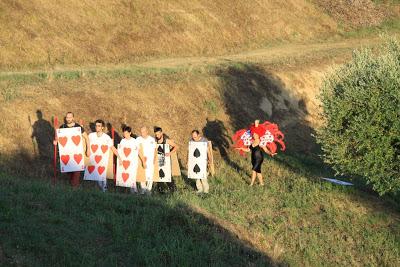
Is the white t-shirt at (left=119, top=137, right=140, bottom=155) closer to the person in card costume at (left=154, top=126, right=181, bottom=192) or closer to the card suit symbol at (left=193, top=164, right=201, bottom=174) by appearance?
the person in card costume at (left=154, top=126, right=181, bottom=192)

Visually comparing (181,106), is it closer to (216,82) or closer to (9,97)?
(216,82)

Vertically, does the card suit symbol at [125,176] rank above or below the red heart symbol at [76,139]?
below

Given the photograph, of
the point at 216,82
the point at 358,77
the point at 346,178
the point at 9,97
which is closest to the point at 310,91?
the point at 216,82

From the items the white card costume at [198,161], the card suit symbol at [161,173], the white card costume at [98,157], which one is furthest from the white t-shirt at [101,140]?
the white card costume at [198,161]

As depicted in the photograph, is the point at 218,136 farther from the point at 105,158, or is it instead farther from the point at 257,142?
the point at 105,158

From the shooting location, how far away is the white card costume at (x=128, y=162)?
21.4m

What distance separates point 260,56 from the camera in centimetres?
4525

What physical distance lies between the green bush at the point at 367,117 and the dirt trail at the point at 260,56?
522 inches

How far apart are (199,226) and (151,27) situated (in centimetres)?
2930

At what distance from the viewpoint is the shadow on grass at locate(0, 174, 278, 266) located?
14.4 metres

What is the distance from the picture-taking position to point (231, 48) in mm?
48500

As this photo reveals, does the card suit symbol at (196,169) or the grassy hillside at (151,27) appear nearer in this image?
the card suit symbol at (196,169)

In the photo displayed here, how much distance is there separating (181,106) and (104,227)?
1501 centimetres

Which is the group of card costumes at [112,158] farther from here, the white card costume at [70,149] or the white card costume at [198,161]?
the white card costume at [198,161]
